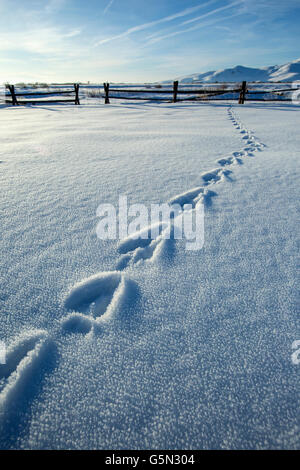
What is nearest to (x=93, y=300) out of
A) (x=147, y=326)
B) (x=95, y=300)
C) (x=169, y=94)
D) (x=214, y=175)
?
(x=95, y=300)

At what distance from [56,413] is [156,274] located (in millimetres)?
567

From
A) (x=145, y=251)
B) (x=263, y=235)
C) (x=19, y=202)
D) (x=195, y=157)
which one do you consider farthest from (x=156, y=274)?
(x=195, y=157)

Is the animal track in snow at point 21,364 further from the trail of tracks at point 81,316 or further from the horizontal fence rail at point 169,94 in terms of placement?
the horizontal fence rail at point 169,94

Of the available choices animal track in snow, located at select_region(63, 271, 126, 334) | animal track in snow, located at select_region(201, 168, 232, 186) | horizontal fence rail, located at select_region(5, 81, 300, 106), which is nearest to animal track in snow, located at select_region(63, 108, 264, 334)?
animal track in snow, located at select_region(63, 271, 126, 334)

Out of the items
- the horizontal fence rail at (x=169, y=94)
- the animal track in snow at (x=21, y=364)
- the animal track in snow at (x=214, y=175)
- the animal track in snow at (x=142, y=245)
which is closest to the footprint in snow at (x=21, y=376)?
the animal track in snow at (x=21, y=364)

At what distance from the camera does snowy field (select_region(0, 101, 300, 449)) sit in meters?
0.56

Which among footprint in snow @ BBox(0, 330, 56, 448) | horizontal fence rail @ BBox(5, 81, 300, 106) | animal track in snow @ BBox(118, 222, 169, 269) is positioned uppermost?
horizontal fence rail @ BBox(5, 81, 300, 106)

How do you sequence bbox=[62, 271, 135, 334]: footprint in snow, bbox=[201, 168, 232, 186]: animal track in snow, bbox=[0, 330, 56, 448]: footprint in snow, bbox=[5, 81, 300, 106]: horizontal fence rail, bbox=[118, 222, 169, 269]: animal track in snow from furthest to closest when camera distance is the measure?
bbox=[5, 81, 300, 106]: horizontal fence rail, bbox=[201, 168, 232, 186]: animal track in snow, bbox=[118, 222, 169, 269]: animal track in snow, bbox=[62, 271, 135, 334]: footprint in snow, bbox=[0, 330, 56, 448]: footprint in snow

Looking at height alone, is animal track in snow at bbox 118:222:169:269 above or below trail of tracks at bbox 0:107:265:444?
above

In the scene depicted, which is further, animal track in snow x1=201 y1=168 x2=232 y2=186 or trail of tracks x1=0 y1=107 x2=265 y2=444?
animal track in snow x1=201 y1=168 x2=232 y2=186

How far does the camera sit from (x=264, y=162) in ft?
7.48

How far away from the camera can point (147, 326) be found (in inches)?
30.7

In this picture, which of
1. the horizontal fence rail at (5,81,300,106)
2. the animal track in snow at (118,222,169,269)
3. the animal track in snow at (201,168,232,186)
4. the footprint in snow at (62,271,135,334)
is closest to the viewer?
the footprint in snow at (62,271,135,334)

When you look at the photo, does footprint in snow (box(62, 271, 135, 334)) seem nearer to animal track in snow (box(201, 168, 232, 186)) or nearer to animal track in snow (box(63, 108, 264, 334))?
animal track in snow (box(63, 108, 264, 334))
